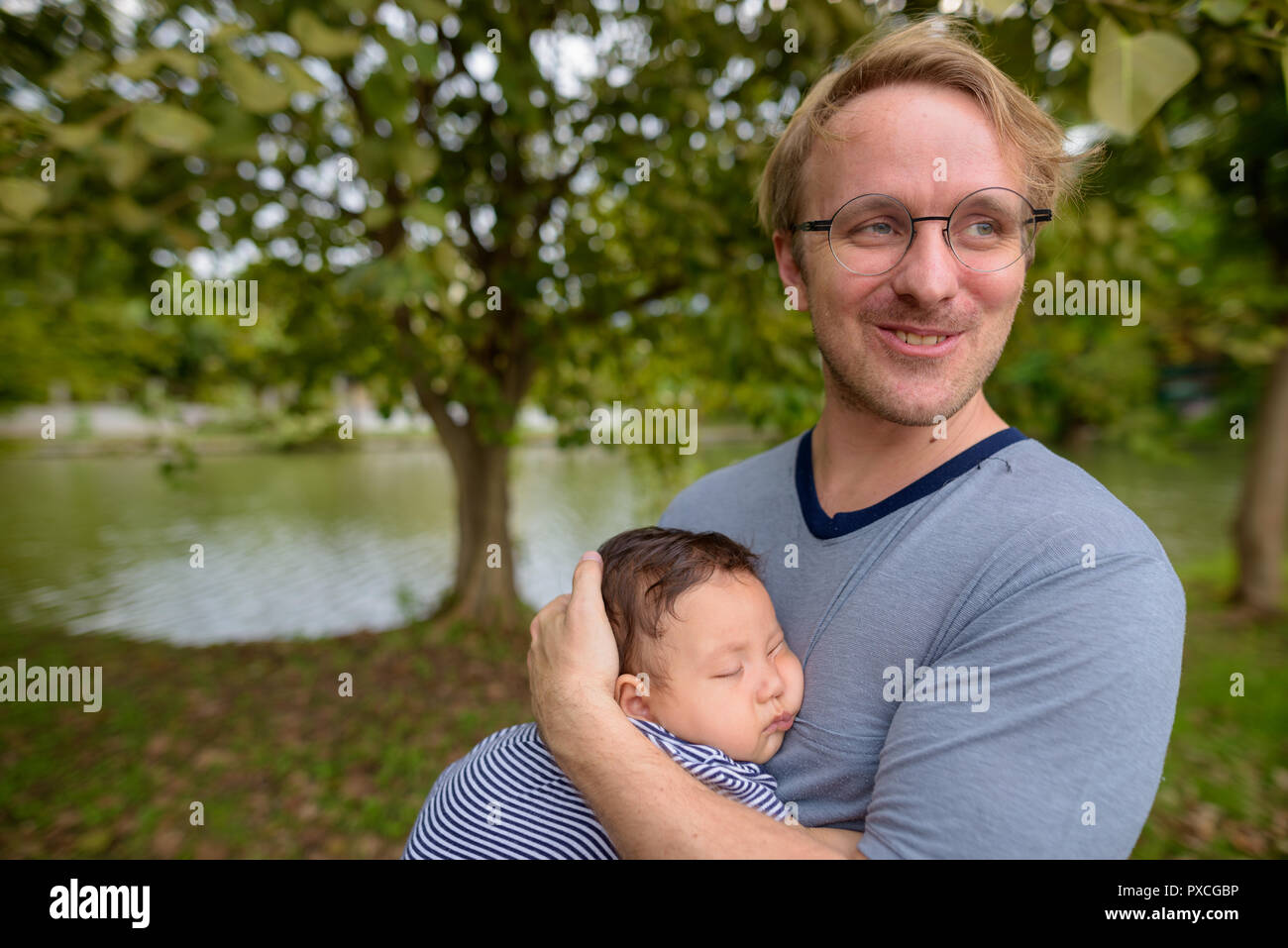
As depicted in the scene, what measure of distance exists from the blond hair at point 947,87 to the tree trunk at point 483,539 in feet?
14.9

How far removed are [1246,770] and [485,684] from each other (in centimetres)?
524

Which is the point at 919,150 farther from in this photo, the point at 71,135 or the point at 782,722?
the point at 71,135

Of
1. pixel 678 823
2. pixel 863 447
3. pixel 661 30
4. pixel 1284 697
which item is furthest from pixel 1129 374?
pixel 678 823

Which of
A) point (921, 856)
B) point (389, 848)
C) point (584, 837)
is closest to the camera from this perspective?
point (921, 856)

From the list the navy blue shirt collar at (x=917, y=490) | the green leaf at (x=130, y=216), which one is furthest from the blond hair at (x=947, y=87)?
the green leaf at (x=130, y=216)

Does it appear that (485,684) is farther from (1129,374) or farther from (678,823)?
(1129,374)

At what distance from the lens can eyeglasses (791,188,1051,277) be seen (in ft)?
Answer: 4.16

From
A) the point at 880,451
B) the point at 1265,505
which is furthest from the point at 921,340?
the point at 1265,505

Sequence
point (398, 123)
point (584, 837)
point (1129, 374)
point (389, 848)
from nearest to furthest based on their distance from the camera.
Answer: point (584, 837) → point (398, 123) → point (389, 848) → point (1129, 374)

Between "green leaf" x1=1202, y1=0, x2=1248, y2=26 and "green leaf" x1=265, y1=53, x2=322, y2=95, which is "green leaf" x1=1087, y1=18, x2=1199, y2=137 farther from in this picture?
"green leaf" x1=265, y1=53, x2=322, y2=95

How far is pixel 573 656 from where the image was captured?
4.01ft

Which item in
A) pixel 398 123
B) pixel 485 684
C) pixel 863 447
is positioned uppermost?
pixel 398 123

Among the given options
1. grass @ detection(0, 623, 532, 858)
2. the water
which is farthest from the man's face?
grass @ detection(0, 623, 532, 858)

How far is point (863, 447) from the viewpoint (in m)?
1.42
